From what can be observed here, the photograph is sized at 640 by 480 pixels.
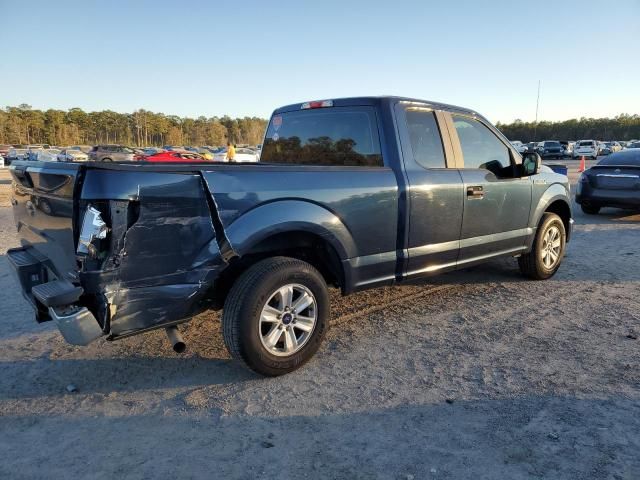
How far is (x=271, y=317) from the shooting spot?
328 centimetres

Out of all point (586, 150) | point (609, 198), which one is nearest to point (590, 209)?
point (609, 198)

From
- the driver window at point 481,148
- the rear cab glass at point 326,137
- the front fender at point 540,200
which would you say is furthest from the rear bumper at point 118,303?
the front fender at point 540,200

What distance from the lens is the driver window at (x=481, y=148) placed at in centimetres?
468

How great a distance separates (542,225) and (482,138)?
134 centimetres

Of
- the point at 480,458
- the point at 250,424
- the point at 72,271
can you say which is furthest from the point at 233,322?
the point at 480,458

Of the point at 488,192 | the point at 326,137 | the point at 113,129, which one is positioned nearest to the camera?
the point at 326,137

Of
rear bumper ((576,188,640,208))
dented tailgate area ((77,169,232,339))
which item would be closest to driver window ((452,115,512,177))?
dented tailgate area ((77,169,232,339))

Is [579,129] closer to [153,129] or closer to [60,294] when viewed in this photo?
[153,129]

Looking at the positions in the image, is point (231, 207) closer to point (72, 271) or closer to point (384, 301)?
point (72, 271)

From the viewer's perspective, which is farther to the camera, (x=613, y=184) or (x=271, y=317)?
(x=613, y=184)

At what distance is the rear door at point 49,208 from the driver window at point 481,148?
11.1 ft

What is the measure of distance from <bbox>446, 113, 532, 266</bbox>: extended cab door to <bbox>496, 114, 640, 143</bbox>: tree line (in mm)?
85399

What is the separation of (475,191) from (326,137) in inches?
58.2

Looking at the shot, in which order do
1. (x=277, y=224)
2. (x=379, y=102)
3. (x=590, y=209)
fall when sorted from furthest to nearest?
1. (x=590, y=209)
2. (x=379, y=102)
3. (x=277, y=224)
